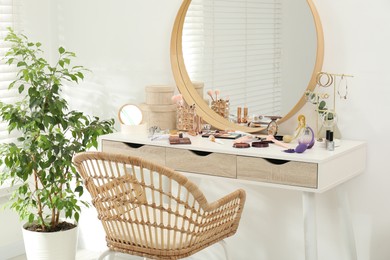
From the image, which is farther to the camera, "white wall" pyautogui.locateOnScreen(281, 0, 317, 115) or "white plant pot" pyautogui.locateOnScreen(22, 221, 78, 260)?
"white plant pot" pyautogui.locateOnScreen(22, 221, 78, 260)

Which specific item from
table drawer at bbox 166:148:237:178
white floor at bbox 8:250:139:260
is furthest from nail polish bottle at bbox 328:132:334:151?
white floor at bbox 8:250:139:260

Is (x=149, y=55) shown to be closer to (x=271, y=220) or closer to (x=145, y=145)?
(x=145, y=145)

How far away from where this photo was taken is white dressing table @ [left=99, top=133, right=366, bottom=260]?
2.57 m

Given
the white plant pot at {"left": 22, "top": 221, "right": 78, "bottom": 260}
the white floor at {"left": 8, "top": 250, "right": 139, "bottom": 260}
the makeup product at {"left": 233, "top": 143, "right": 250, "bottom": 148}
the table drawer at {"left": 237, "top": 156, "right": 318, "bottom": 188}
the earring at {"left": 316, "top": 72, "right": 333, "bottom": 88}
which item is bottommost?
the white floor at {"left": 8, "top": 250, "right": 139, "bottom": 260}

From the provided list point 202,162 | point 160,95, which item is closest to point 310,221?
point 202,162

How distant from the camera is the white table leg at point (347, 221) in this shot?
9.48ft

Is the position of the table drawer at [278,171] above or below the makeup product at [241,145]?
below

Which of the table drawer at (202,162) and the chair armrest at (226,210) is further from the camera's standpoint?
the table drawer at (202,162)

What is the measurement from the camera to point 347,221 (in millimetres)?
2895

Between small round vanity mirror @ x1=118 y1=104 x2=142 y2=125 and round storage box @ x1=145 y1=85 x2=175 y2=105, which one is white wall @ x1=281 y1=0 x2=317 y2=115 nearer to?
round storage box @ x1=145 y1=85 x2=175 y2=105

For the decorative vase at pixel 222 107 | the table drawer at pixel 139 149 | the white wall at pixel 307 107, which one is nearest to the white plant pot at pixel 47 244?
the white wall at pixel 307 107

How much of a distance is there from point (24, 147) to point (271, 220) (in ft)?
4.12

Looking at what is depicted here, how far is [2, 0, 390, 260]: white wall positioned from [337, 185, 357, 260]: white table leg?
2.7 inches

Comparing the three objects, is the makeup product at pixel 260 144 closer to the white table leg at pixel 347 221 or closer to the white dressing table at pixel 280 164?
the white dressing table at pixel 280 164
